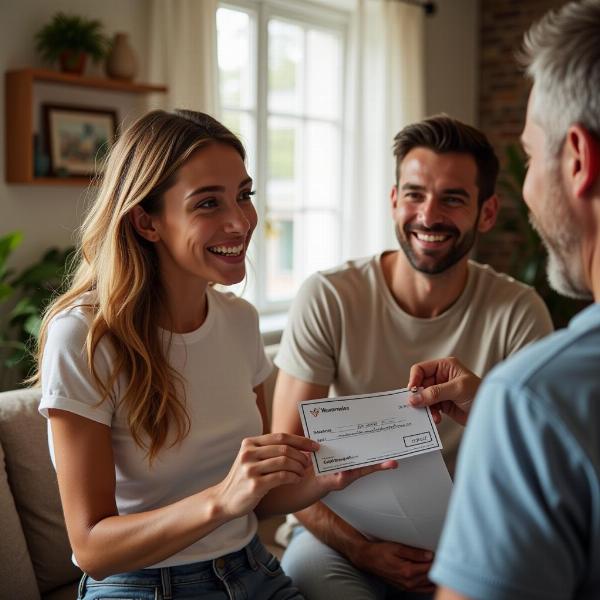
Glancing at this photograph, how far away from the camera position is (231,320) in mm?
1788

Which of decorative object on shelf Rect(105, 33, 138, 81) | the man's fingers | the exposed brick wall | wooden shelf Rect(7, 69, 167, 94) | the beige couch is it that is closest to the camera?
the man's fingers

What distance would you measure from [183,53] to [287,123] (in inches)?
47.0

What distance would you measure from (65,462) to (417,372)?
67 centimetres

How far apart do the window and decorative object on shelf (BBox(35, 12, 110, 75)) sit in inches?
44.0

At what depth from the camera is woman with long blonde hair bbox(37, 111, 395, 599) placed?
138cm

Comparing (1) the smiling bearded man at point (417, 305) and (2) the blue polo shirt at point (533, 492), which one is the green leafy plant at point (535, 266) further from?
(2) the blue polo shirt at point (533, 492)

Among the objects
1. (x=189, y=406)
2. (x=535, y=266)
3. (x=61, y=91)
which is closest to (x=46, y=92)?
(x=61, y=91)

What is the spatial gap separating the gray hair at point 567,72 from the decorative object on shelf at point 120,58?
2.88m

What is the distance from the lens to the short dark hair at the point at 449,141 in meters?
2.12

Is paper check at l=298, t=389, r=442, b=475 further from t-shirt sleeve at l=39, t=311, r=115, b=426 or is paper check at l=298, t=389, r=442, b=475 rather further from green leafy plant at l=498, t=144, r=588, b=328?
green leafy plant at l=498, t=144, r=588, b=328

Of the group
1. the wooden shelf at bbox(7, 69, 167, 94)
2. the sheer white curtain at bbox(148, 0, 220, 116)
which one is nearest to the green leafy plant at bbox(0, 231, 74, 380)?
the wooden shelf at bbox(7, 69, 167, 94)

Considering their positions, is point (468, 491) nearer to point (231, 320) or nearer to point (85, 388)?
point (85, 388)

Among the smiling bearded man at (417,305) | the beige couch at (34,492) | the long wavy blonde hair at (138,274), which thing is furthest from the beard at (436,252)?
the beige couch at (34,492)

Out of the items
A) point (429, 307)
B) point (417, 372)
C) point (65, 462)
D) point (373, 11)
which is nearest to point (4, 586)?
point (65, 462)
